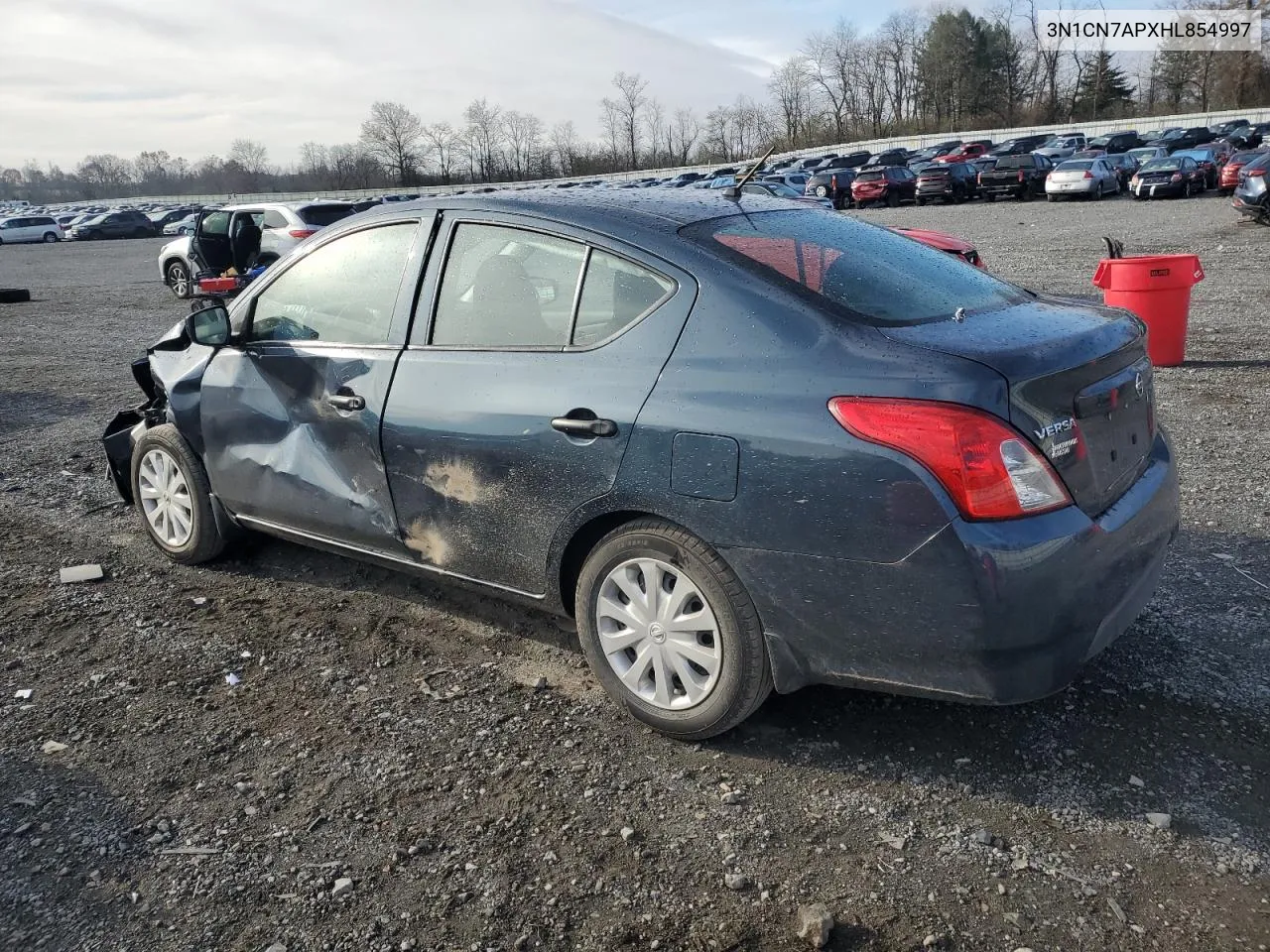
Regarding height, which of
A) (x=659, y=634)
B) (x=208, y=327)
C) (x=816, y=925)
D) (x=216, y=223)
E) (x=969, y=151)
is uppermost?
(x=969, y=151)

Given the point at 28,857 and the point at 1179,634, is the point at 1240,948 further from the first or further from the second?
the point at 28,857

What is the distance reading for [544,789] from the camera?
3.07m

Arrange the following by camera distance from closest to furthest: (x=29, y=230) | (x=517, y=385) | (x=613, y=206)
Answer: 1. (x=517, y=385)
2. (x=613, y=206)
3. (x=29, y=230)

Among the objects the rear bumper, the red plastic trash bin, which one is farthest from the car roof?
the red plastic trash bin

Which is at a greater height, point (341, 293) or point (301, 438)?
point (341, 293)

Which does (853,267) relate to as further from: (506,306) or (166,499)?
(166,499)

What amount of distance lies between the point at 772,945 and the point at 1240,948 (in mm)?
1057

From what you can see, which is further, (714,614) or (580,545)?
(580,545)

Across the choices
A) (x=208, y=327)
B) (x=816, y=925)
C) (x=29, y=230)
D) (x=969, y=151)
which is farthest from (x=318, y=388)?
(x=969, y=151)

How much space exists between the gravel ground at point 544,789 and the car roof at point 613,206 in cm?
163

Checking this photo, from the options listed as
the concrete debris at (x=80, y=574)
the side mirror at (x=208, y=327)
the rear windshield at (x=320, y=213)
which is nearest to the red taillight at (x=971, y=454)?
the side mirror at (x=208, y=327)

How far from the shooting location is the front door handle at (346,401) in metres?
3.81

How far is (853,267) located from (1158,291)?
231 inches

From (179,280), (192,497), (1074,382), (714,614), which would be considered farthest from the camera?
(179,280)
